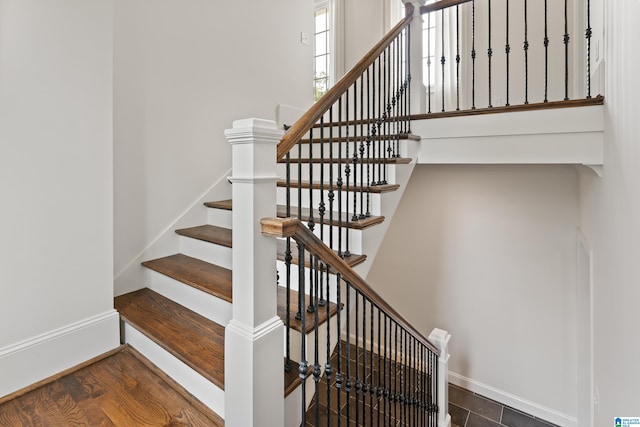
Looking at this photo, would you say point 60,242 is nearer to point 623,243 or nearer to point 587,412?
point 623,243

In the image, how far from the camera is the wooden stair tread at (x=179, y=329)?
1.40m

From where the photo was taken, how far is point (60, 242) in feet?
5.15

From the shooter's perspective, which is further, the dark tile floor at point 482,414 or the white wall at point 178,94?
the dark tile floor at point 482,414

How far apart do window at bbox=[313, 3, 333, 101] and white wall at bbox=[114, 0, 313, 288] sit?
59.5 inches

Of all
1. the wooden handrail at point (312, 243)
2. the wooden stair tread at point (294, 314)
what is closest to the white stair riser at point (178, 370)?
the wooden stair tread at point (294, 314)

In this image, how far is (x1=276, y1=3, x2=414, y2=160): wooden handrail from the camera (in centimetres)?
123

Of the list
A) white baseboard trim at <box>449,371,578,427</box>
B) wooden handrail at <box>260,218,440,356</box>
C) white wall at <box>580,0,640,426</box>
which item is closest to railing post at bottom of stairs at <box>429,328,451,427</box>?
white baseboard trim at <box>449,371,578,427</box>

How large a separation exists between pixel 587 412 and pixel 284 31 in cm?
441

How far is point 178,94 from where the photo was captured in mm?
2445

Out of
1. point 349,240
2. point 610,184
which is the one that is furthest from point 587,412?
point 349,240

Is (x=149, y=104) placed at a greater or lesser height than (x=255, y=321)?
greater

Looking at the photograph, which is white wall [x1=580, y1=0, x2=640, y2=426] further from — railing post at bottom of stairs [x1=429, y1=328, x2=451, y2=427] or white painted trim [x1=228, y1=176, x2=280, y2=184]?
white painted trim [x1=228, y1=176, x2=280, y2=184]

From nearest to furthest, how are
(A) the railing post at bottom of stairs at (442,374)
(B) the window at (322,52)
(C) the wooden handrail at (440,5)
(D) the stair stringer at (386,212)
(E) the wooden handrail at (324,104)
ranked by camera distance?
(E) the wooden handrail at (324,104) < (D) the stair stringer at (386,212) < (C) the wooden handrail at (440,5) < (A) the railing post at bottom of stairs at (442,374) < (B) the window at (322,52)

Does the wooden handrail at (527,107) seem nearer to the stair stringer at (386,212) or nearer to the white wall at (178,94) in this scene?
the stair stringer at (386,212)
